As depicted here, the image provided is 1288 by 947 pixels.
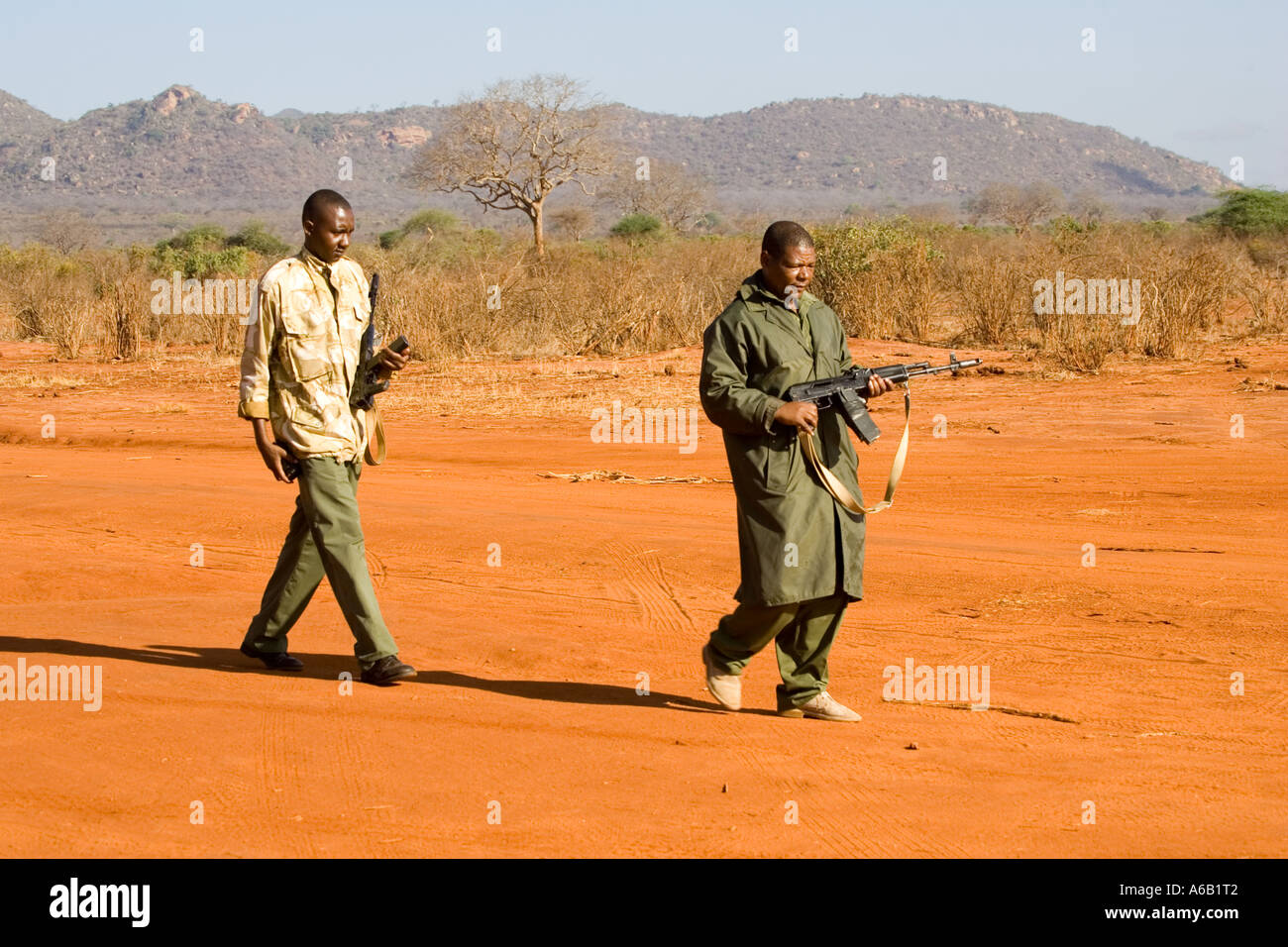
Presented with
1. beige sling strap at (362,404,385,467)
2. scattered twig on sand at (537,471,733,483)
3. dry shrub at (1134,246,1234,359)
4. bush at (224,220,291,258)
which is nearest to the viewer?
beige sling strap at (362,404,385,467)

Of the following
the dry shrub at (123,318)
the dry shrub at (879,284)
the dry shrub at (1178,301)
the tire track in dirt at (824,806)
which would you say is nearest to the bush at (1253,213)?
the dry shrub at (879,284)

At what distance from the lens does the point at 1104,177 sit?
118 metres

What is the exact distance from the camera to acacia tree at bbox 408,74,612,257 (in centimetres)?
4366

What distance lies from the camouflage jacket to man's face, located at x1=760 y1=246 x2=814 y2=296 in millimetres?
1703

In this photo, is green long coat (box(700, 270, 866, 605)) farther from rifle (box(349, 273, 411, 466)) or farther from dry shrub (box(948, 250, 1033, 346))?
dry shrub (box(948, 250, 1033, 346))

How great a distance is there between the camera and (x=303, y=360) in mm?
5602

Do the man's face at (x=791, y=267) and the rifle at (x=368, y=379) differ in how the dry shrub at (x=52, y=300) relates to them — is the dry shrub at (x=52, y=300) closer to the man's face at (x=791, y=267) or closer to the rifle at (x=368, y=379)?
the rifle at (x=368, y=379)

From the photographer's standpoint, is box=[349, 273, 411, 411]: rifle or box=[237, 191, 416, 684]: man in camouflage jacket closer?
box=[237, 191, 416, 684]: man in camouflage jacket

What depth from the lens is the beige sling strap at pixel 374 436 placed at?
229 inches

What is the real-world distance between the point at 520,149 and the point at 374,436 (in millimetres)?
39422

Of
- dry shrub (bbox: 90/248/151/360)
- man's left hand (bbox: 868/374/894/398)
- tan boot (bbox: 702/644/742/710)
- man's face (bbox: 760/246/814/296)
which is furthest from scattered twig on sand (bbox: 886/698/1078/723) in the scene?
dry shrub (bbox: 90/248/151/360)

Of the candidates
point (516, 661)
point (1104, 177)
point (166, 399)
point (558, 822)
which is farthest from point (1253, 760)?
point (1104, 177)

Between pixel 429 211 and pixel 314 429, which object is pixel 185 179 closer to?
pixel 429 211

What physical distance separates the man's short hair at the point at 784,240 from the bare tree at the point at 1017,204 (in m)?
60.3
